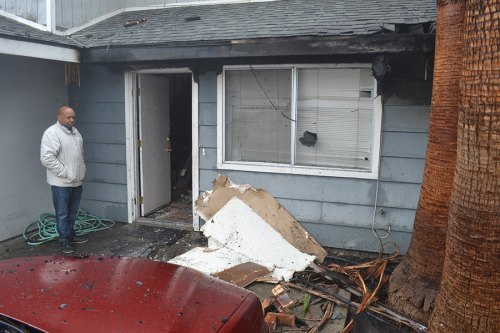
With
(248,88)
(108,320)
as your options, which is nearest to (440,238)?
(108,320)

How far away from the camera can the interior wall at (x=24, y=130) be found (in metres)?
5.84

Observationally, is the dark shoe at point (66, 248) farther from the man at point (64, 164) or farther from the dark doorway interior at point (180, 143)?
the dark doorway interior at point (180, 143)

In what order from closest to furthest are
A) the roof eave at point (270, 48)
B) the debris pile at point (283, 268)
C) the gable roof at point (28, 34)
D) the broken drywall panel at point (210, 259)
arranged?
the debris pile at point (283, 268), the roof eave at point (270, 48), the broken drywall panel at point (210, 259), the gable roof at point (28, 34)

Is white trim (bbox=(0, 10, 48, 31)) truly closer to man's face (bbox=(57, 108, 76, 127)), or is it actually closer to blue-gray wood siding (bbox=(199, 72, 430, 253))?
man's face (bbox=(57, 108, 76, 127))

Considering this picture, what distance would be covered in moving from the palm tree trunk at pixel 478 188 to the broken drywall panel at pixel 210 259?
108 inches

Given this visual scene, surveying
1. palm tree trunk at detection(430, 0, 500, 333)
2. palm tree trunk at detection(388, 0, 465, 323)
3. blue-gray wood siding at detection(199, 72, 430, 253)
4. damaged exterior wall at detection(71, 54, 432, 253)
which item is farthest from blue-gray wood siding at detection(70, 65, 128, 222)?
palm tree trunk at detection(430, 0, 500, 333)

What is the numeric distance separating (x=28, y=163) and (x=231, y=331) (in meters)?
5.25

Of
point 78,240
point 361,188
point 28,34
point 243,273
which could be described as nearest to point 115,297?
point 243,273

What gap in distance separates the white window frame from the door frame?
0.41m

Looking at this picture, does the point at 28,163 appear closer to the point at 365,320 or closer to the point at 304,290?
the point at 304,290

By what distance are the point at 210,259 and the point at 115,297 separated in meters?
2.69

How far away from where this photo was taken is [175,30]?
5.91m

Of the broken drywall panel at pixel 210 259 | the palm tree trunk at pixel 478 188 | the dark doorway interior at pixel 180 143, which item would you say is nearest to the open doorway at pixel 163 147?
the dark doorway interior at pixel 180 143

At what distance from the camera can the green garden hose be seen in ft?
19.6
